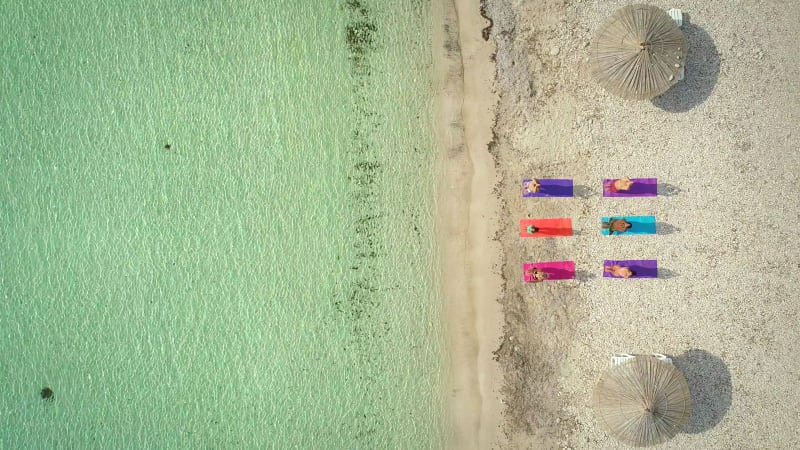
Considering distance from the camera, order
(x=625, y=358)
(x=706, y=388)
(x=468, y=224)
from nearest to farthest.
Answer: (x=625, y=358) < (x=706, y=388) < (x=468, y=224)

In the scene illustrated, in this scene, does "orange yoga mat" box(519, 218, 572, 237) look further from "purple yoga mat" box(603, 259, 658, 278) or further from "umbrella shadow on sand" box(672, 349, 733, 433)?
"umbrella shadow on sand" box(672, 349, 733, 433)

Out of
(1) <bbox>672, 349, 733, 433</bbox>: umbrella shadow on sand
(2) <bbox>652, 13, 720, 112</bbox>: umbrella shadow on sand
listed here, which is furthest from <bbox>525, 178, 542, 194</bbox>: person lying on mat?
(1) <bbox>672, 349, 733, 433</bbox>: umbrella shadow on sand

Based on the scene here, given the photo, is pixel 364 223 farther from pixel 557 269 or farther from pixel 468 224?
pixel 557 269

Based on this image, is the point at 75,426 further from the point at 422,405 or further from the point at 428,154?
the point at 428,154

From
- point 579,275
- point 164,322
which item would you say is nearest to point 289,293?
point 164,322

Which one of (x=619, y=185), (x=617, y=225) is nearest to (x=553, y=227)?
(x=617, y=225)
